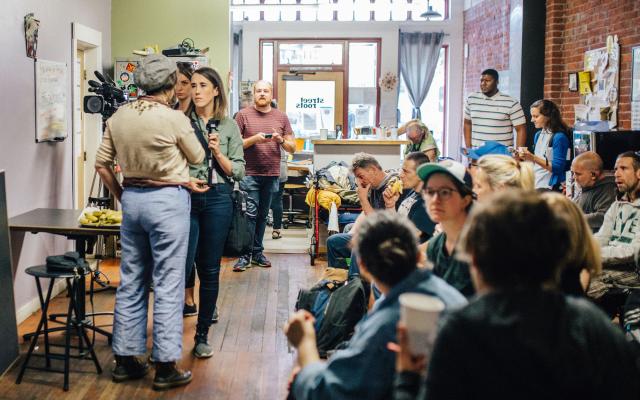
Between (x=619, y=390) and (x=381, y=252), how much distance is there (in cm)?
71

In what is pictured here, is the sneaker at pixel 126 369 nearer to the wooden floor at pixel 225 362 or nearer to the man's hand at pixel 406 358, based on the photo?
the wooden floor at pixel 225 362

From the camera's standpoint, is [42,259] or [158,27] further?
[158,27]

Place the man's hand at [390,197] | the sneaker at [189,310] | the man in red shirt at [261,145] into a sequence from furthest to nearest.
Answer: the man in red shirt at [261,145]
the sneaker at [189,310]
the man's hand at [390,197]

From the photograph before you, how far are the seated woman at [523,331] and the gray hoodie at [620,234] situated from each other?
2.75m

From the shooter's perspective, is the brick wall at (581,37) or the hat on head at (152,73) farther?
the brick wall at (581,37)

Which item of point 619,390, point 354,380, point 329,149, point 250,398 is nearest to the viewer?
point 619,390

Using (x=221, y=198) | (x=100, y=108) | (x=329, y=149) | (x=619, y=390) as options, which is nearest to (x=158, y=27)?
(x=329, y=149)

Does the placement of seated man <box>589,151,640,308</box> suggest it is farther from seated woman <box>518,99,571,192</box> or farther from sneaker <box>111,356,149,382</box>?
sneaker <box>111,356,149,382</box>

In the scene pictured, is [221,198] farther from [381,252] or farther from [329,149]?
[329,149]

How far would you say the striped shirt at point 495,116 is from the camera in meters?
7.07

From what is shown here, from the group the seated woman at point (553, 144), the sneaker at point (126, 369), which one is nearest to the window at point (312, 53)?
the seated woman at point (553, 144)

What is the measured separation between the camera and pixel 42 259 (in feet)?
17.0

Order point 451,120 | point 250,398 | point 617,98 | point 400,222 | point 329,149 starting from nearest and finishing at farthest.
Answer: point 400,222
point 250,398
point 617,98
point 329,149
point 451,120

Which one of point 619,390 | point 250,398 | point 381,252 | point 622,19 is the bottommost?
point 250,398
